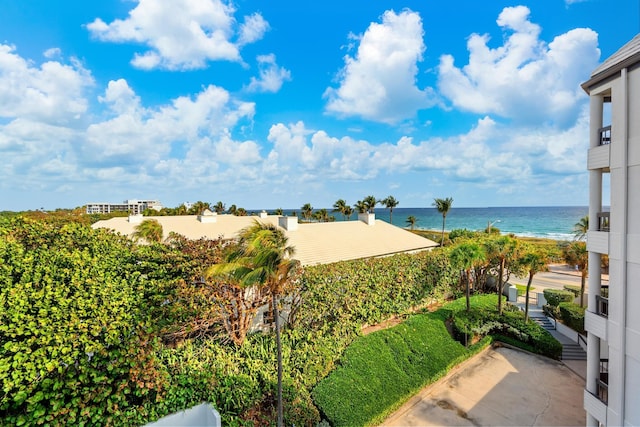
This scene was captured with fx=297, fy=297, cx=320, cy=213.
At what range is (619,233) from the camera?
7465mm

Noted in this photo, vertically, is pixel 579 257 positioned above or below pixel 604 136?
below

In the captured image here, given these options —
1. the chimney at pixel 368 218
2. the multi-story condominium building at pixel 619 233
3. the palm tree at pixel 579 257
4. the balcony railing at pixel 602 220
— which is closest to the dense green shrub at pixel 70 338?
the multi-story condominium building at pixel 619 233

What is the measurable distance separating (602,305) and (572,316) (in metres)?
13.1

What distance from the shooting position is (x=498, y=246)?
61.6ft

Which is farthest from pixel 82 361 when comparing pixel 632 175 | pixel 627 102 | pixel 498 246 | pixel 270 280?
pixel 498 246

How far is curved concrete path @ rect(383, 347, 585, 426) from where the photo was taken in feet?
38.5

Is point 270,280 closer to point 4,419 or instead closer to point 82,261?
point 82,261

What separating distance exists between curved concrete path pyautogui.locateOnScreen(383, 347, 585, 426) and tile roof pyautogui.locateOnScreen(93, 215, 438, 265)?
7.97 m

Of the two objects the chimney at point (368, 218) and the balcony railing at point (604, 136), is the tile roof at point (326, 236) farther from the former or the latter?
the balcony railing at point (604, 136)

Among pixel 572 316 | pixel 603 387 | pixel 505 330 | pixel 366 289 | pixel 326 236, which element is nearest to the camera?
pixel 603 387

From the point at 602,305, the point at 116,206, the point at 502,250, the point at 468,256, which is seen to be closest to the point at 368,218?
the point at 468,256

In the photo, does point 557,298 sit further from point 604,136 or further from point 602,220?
point 604,136

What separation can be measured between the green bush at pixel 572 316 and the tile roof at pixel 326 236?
9116mm

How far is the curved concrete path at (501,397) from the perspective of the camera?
11750 millimetres
